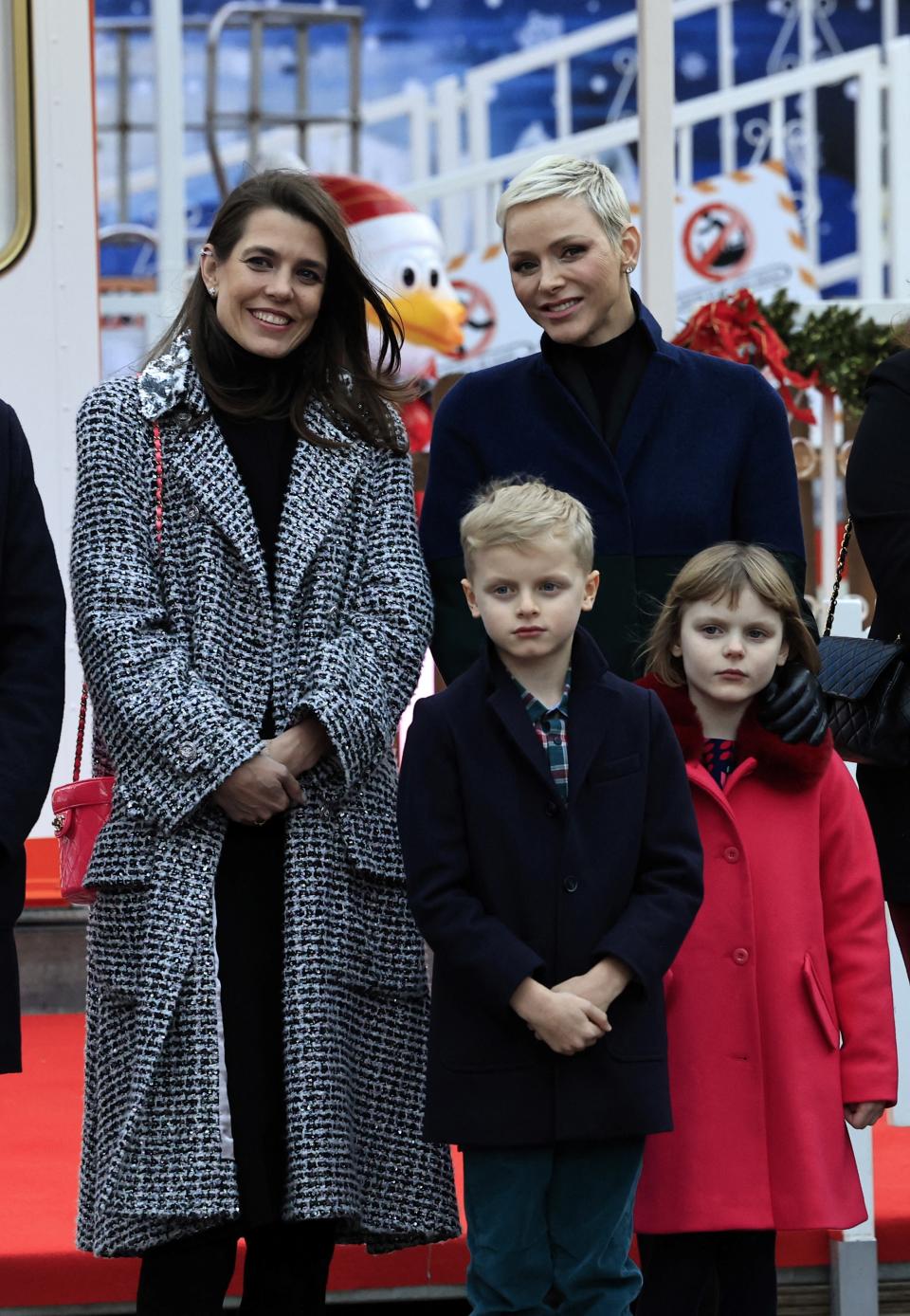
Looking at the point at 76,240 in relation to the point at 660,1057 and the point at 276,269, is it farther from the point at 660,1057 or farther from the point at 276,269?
the point at 660,1057

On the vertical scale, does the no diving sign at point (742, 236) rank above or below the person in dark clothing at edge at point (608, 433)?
above

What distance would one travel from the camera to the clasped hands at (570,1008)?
2.47 meters

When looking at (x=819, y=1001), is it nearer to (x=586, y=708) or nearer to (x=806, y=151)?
(x=586, y=708)

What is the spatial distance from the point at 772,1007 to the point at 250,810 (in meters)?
0.73

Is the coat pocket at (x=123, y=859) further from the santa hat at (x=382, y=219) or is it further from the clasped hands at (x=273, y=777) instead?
the santa hat at (x=382, y=219)

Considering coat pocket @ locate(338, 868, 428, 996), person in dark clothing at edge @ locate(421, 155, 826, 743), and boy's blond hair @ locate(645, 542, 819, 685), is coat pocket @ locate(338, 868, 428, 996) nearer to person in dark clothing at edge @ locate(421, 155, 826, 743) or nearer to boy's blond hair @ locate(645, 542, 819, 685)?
person in dark clothing at edge @ locate(421, 155, 826, 743)

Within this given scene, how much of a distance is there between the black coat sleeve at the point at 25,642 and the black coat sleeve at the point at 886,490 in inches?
42.5

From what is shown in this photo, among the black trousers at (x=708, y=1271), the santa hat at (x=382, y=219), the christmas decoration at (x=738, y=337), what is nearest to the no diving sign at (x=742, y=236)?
the santa hat at (x=382, y=219)

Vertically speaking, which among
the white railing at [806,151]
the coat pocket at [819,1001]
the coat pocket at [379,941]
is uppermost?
the white railing at [806,151]

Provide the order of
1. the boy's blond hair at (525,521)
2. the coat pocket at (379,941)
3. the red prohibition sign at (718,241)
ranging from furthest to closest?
the red prohibition sign at (718,241)
the coat pocket at (379,941)
the boy's blond hair at (525,521)

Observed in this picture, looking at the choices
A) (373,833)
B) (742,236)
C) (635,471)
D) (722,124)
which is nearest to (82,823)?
(373,833)

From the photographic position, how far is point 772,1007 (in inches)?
108

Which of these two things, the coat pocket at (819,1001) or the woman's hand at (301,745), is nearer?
the woman's hand at (301,745)

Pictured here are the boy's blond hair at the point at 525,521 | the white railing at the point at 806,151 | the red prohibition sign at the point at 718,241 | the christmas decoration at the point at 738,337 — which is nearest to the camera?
the boy's blond hair at the point at 525,521
